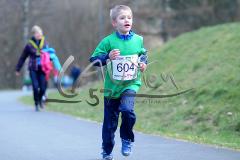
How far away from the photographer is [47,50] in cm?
1648

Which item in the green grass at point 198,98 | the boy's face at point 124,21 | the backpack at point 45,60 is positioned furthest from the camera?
the backpack at point 45,60

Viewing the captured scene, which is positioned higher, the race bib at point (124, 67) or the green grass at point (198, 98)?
the race bib at point (124, 67)

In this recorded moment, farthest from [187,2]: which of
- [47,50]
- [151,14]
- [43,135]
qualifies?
[43,135]

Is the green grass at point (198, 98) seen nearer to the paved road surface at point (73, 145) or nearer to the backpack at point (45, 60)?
the paved road surface at point (73, 145)

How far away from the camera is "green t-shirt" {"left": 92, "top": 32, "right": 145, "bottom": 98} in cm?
811

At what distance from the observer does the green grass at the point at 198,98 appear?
1274cm

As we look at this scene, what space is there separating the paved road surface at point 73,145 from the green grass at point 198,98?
0.80m

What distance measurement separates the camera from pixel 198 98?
15227 millimetres

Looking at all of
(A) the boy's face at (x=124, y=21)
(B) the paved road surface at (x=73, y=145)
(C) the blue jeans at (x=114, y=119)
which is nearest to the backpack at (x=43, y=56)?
(B) the paved road surface at (x=73, y=145)

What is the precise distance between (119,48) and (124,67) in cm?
24

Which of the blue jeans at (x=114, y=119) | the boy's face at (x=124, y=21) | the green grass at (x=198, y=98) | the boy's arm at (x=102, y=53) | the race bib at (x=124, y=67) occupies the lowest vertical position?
the green grass at (x=198, y=98)

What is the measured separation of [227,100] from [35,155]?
625cm

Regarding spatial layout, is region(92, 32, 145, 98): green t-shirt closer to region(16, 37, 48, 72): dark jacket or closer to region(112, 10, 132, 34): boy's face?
region(112, 10, 132, 34): boy's face

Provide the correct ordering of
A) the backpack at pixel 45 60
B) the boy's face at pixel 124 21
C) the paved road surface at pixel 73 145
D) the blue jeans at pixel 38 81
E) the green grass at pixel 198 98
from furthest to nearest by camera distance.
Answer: the blue jeans at pixel 38 81 → the backpack at pixel 45 60 → the green grass at pixel 198 98 → the paved road surface at pixel 73 145 → the boy's face at pixel 124 21
